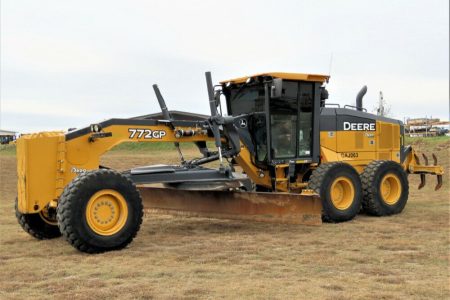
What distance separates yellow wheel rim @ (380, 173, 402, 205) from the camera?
11172mm

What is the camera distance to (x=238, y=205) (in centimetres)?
904

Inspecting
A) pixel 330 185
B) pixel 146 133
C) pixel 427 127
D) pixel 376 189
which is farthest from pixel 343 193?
pixel 427 127

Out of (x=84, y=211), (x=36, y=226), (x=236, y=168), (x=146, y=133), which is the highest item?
(x=146, y=133)

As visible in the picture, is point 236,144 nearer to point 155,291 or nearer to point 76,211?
point 76,211

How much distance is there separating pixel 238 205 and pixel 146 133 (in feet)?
6.11

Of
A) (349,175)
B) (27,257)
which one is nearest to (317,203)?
(349,175)

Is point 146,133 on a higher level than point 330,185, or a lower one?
higher

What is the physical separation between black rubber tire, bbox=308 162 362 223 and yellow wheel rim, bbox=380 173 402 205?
1.14m

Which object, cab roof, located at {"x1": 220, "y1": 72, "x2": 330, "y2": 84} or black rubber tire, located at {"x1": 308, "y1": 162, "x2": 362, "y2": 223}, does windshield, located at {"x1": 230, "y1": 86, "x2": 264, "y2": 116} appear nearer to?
cab roof, located at {"x1": 220, "y1": 72, "x2": 330, "y2": 84}

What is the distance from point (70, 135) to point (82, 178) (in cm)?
93

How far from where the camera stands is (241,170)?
33.7 ft

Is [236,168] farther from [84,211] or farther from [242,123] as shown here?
[84,211]

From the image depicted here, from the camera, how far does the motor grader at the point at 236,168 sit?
7.29 meters

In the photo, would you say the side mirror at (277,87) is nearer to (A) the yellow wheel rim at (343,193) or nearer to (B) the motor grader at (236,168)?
(B) the motor grader at (236,168)
